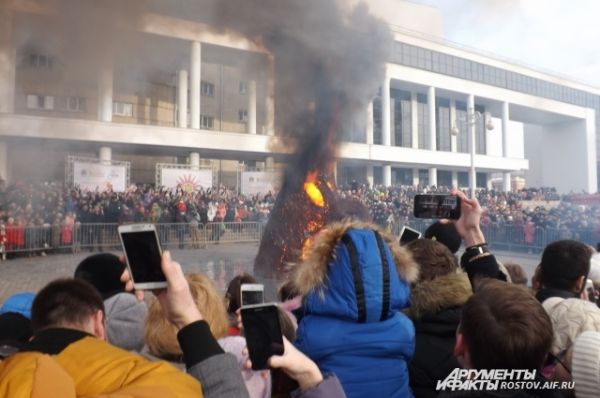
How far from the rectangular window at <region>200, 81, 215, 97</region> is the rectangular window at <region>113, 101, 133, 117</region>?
930 centimetres

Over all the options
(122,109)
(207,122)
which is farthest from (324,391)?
(207,122)

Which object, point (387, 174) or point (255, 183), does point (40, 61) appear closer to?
point (255, 183)

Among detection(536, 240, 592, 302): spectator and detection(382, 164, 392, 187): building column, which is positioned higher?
detection(382, 164, 392, 187): building column

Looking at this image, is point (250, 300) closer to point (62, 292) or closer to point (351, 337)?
point (351, 337)

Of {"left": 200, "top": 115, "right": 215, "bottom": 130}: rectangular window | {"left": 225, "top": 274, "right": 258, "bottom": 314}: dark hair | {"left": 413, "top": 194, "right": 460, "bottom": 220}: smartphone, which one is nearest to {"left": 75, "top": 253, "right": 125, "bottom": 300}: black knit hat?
{"left": 225, "top": 274, "right": 258, "bottom": 314}: dark hair

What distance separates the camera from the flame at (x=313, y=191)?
740 cm

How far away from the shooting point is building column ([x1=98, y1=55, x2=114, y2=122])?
228 inches

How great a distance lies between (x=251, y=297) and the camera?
1.38 m

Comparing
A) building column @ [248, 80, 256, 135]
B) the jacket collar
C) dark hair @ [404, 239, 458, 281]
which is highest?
building column @ [248, 80, 256, 135]

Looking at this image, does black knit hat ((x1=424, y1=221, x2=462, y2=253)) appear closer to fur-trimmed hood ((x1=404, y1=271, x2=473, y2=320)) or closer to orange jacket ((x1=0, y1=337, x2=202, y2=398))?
fur-trimmed hood ((x1=404, y1=271, x2=473, y2=320))

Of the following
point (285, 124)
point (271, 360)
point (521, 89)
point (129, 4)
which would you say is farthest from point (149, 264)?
point (521, 89)

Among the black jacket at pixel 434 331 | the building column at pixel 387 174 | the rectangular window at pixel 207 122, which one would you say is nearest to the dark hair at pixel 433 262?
the black jacket at pixel 434 331

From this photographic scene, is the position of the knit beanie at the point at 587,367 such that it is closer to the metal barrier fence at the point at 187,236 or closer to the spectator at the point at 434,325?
the spectator at the point at 434,325

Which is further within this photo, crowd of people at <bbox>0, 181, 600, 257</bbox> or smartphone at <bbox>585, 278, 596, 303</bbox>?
crowd of people at <bbox>0, 181, 600, 257</bbox>
